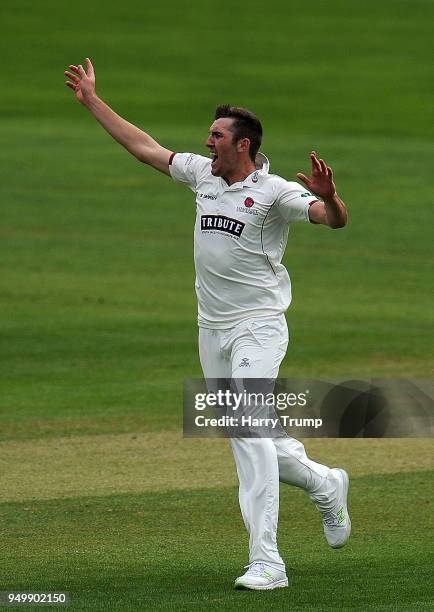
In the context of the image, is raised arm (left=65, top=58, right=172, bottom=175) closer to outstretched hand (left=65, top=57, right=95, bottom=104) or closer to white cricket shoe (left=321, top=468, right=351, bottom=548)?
outstretched hand (left=65, top=57, right=95, bottom=104)

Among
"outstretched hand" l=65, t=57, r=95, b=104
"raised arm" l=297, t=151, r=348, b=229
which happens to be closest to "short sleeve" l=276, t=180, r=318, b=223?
"raised arm" l=297, t=151, r=348, b=229

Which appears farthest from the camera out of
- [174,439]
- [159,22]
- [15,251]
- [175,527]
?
[159,22]

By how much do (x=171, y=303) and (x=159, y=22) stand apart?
96.3 feet

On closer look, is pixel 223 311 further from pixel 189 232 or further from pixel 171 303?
pixel 189 232

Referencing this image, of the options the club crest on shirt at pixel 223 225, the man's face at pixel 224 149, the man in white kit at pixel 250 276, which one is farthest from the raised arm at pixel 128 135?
the club crest on shirt at pixel 223 225

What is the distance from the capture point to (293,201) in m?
8.55

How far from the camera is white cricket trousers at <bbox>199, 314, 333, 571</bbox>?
8336 mm

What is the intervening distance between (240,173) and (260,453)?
1563 millimetres

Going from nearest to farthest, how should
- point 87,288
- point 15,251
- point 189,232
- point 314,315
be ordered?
point 314,315, point 87,288, point 15,251, point 189,232

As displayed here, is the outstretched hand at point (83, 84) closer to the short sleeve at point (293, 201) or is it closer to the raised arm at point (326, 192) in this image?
the short sleeve at point (293, 201)

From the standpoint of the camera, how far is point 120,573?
863 cm

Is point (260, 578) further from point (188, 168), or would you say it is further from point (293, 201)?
point (188, 168)

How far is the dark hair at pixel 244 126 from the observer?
877 cm

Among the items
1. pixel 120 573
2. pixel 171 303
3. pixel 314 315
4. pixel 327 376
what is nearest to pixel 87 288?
pixel 171 303
